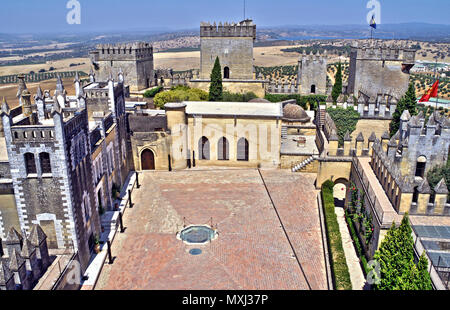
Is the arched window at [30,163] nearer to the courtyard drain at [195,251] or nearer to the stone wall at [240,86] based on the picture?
the courtyard drain at [195,251]

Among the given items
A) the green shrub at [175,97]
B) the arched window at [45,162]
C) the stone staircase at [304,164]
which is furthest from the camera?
the green shrub at [175,97]

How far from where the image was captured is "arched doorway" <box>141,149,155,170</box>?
1403 inches

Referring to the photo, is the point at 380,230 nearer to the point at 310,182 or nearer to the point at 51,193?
the point at 310,182

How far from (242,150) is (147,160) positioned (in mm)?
8816

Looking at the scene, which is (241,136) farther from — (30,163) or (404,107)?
(30,163)

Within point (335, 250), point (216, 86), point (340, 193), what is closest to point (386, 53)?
point (216, 86)

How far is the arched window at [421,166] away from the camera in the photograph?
26938 millimetres

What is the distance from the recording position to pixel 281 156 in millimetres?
35875

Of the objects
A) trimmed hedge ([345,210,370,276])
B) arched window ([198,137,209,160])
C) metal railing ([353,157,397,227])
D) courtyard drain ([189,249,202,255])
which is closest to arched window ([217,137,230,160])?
arched window ([198,137,209,160])

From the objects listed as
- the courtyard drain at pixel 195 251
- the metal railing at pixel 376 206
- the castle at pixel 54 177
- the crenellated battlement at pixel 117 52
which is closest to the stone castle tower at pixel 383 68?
the metal railing at pixel 376 206

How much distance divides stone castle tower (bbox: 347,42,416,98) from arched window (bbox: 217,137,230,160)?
19424 millimetres

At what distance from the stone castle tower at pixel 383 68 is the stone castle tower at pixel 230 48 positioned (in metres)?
14.1

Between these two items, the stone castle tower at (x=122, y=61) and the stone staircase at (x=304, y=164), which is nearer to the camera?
the stone staircase at (x=304, y=164)

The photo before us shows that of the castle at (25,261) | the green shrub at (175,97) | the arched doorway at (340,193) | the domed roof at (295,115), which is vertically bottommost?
the arched doorway at (340,193)
